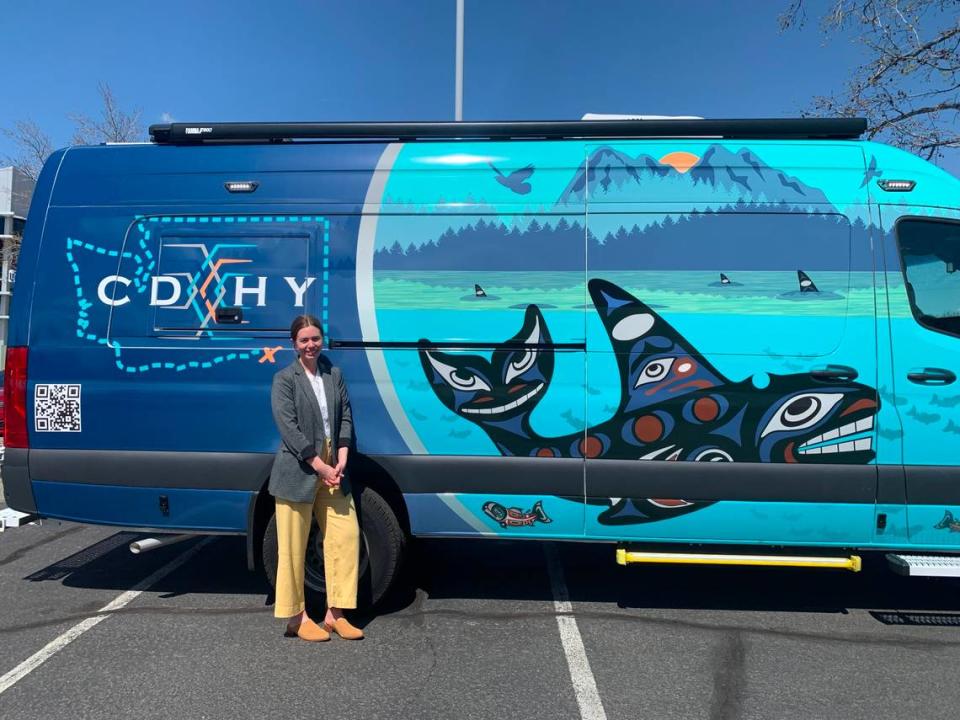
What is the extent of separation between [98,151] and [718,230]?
3.74 m

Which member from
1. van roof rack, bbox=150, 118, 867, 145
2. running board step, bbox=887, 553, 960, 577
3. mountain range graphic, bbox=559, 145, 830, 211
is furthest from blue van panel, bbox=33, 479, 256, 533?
running board step, bbox=887, 553, 960, 577

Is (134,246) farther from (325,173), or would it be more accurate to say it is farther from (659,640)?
(659,640)

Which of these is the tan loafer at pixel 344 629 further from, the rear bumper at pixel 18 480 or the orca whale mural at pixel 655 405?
the rear bumper at pixel 18 480

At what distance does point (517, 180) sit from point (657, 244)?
34.6 inches

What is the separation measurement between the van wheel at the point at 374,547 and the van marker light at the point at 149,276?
98 centimetres

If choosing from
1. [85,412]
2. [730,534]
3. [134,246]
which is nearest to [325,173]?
[134,246]

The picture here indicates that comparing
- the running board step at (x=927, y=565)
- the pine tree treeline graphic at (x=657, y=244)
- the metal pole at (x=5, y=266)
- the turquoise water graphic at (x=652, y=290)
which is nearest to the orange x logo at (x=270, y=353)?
the turquoise water graphic at (x=652, y=290)

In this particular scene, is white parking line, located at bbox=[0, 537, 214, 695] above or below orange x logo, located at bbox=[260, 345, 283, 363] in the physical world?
below

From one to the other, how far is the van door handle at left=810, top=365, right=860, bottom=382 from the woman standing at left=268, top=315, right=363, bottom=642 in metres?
2.60

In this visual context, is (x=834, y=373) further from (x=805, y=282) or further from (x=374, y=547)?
(x=374, y=547)

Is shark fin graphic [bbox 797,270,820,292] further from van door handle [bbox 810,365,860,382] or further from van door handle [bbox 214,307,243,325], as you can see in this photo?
van door handle [bbox 214,307,243,325]

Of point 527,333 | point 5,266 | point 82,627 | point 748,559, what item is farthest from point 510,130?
point 5,266

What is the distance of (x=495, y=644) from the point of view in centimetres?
386

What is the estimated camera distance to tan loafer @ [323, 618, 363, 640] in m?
3.91
